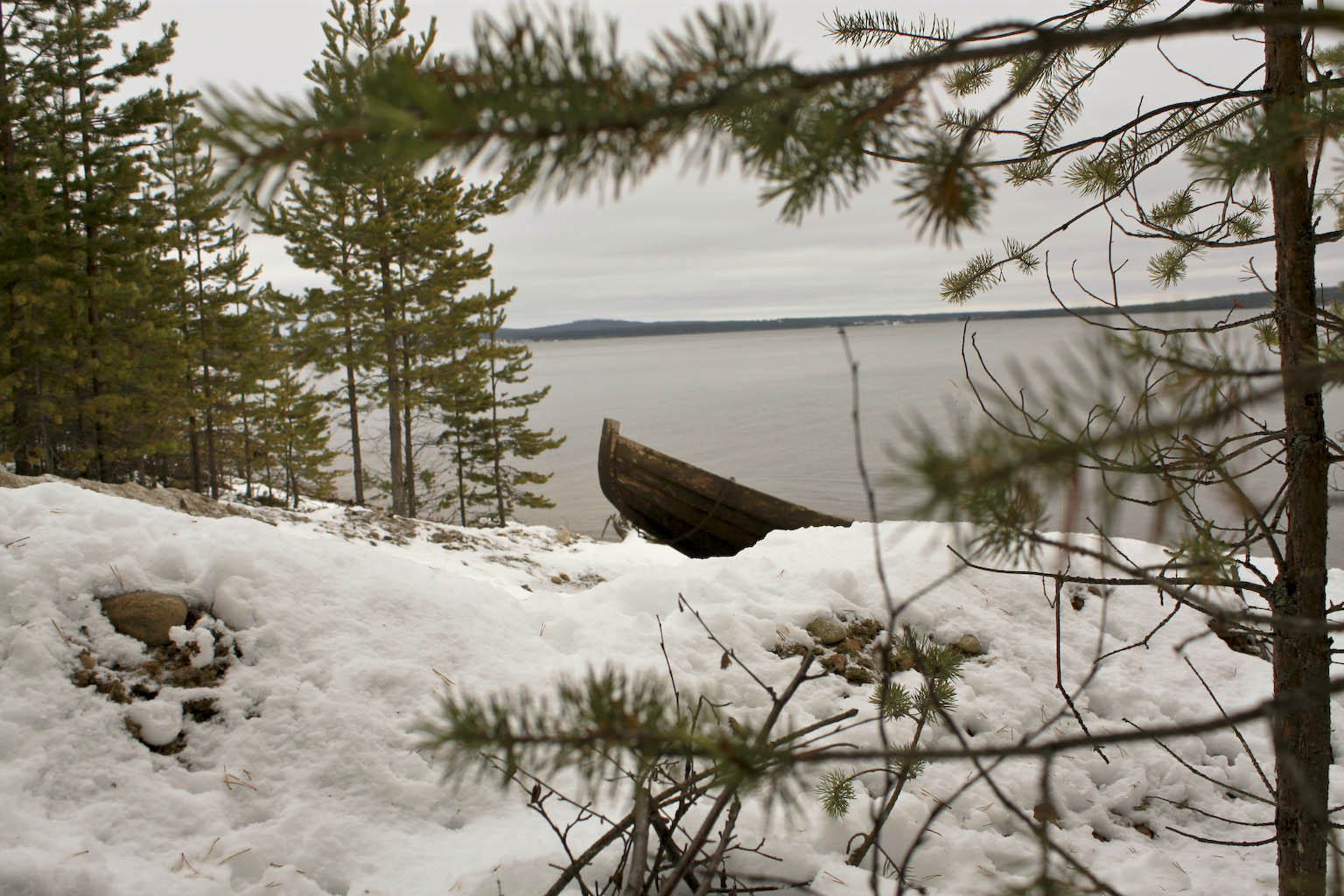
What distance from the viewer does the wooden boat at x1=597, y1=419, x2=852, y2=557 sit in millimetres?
8336

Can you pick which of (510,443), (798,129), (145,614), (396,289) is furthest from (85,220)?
(798,129)

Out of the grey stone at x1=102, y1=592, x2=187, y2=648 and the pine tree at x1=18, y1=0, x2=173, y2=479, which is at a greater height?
the pine tree at x1=18, y1=0, x2=173, y2=479

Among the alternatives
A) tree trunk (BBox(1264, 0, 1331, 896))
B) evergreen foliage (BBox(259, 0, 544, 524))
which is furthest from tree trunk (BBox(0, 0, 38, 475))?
tree trunk (BBox(1264, 0, 1331, 896))

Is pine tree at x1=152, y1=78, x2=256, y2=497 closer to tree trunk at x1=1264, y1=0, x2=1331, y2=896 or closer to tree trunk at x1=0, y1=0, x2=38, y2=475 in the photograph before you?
tree trunk at x1=0, y1=0, x2=38, y2=475

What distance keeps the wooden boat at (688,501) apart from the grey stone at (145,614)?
5.23m

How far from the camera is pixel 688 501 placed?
29.0 ft

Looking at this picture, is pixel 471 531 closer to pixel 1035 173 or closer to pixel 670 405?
pixel 1035 173

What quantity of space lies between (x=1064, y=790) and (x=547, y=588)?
5813 millimetres

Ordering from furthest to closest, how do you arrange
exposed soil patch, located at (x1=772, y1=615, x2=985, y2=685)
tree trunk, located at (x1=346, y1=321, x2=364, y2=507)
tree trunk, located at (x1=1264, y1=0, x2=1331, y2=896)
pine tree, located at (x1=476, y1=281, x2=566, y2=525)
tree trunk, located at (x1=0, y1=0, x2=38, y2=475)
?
pine tree, located at (x1=476, y1=281, x2=566, y2=525), tree trunk, located at (x1=346, y1=321, x2=364, y2=507), tree trunk, located at (x1=0, y1=0, x2=38, y2=475), exposed soil patch, located at (x1=772, y1=615, x2=985, y2=685), tree trunk, located at (x1=1264, y1=0, x2=1331, y2=896)

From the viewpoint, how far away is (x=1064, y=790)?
126 inches

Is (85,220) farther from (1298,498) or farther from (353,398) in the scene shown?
(1298,498)

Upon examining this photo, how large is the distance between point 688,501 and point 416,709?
5.77 m

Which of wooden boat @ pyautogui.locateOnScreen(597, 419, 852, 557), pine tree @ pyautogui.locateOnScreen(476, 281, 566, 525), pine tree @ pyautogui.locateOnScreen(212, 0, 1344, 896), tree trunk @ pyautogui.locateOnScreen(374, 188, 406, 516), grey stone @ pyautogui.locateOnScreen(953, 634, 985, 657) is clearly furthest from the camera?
pine tree @ pyautogui.locateOnScreen(476, 281, 566, 525)

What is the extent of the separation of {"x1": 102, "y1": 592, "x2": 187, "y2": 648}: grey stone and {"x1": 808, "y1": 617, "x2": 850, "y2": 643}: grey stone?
312cm
